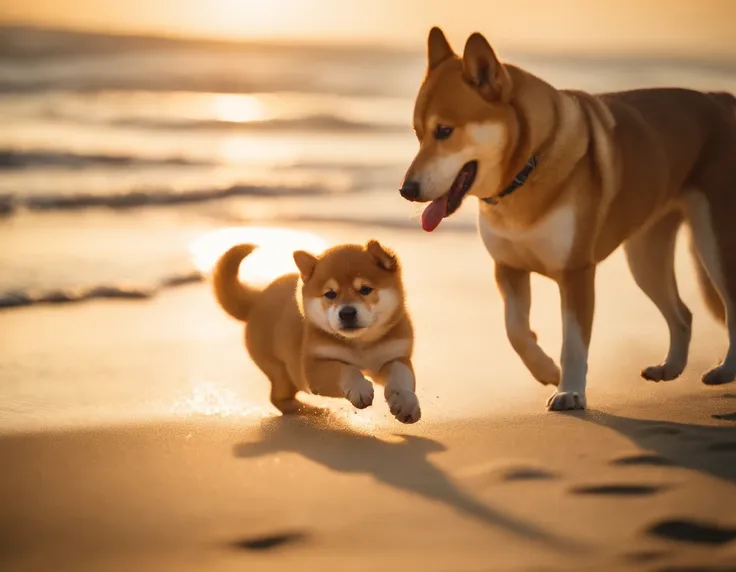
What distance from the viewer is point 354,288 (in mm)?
4332

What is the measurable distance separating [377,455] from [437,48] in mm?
1613

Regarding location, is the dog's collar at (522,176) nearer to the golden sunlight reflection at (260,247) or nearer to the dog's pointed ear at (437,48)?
the dog's pointed ear at (437,48)

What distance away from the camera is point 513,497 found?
3.41m

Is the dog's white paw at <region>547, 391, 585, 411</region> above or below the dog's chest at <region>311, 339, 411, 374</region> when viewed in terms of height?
below

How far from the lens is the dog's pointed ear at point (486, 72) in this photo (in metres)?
4.39

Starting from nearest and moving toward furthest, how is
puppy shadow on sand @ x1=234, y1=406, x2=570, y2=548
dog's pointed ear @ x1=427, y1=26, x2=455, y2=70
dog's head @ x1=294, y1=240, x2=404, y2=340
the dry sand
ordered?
the dry sand < puppy shadow on sand @ x1=234, y1=406, x2=570, y2=548 < dog's head @ x1=294, y1=240, x2=404, y2=340 < dog's pointed ear @ x1=427, y1=26, x2=455, y2=70

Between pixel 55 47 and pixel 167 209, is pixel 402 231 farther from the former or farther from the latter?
pixel 55 47

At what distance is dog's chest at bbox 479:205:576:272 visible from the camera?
15.0ft

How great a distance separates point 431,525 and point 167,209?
727cm

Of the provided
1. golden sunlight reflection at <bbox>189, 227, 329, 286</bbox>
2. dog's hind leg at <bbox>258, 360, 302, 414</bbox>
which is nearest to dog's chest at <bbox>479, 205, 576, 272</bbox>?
dog's hind leg at <bbox>258, 360, 302, 414</bbox>

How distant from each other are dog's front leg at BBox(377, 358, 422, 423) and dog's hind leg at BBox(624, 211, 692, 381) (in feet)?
5.38

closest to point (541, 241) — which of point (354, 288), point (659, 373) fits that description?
point (354, 288)

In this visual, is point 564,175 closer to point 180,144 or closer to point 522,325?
point 522,325

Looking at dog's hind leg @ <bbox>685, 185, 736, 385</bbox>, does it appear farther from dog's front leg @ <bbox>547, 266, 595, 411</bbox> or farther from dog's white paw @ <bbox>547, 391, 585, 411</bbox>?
dog's white paw @ <bbox>547, 391, 585, 411</bbox>
